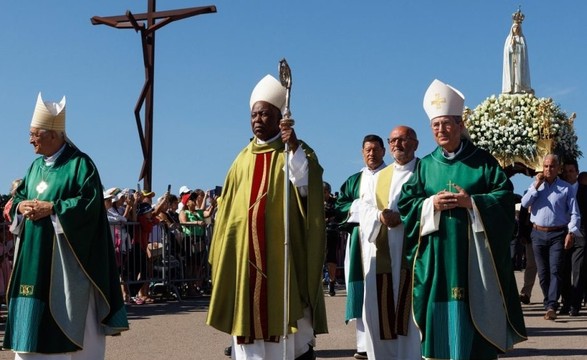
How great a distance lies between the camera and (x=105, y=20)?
18.1 metres

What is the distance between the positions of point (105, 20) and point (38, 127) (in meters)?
10.9

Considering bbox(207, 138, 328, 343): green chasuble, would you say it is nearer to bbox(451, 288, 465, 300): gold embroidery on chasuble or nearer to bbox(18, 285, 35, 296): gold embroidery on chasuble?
bbox(451, 288, 465, 300): gold embroidery on chasuble

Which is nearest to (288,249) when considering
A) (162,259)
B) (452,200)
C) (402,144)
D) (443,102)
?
(452,200)

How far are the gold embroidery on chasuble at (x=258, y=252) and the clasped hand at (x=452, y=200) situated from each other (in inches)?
49.1

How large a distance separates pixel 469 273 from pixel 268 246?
1.43 metres

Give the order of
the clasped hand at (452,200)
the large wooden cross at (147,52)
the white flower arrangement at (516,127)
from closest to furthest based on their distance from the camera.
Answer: the clasped hand at (452,200) → the large wooden cross at (147,52) → the white flower arrangement at (516,127)

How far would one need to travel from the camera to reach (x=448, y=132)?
6863 millimetres

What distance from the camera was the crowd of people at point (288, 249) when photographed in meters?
6.62

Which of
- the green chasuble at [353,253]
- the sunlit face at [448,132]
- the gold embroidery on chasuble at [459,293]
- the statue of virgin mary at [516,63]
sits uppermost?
the statue of virgin mary at [516,63]

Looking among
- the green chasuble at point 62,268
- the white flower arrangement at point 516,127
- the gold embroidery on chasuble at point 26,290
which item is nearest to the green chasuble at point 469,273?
the green chasuble at point 62,268

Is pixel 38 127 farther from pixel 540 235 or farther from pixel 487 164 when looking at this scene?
pixel 540 235

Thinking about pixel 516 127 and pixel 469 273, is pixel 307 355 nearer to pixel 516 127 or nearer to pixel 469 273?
pixel 469 273

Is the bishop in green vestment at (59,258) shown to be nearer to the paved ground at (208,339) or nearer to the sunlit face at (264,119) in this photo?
the sunlit face at (264,119)

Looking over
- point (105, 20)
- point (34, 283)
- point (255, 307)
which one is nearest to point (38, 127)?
point (34, 283)
